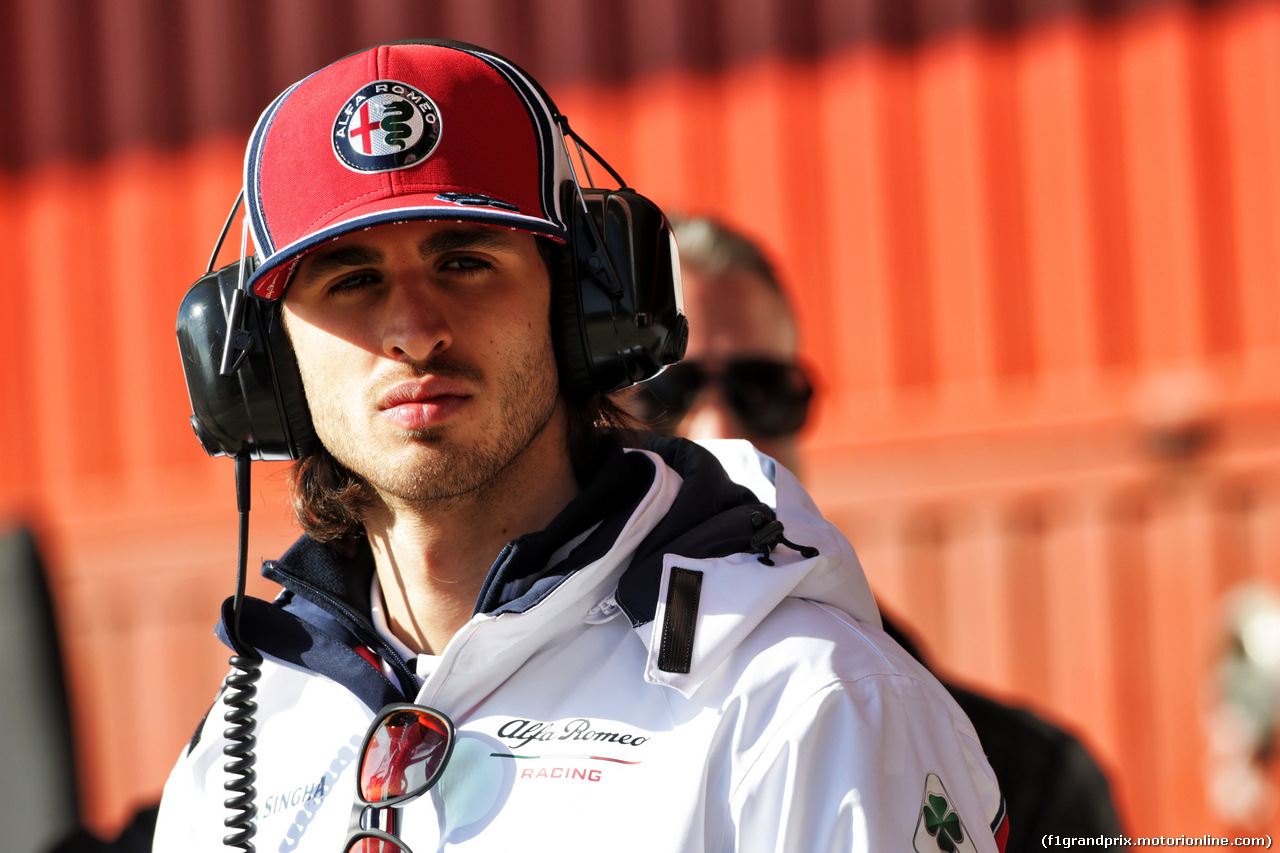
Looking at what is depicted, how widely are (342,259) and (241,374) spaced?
22 cm

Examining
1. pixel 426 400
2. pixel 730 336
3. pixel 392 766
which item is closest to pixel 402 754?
pixel 392 766

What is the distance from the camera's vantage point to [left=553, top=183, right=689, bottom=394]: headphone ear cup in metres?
1.66

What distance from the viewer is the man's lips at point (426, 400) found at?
1547 mm

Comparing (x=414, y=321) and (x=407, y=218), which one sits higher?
(x=407, y=218)

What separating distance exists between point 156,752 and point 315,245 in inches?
208

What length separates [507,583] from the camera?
1537 mm

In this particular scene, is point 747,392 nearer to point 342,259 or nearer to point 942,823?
point 342,259

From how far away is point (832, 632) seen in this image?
1416mm

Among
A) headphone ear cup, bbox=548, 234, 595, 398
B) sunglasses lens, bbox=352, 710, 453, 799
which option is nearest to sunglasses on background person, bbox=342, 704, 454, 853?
sunglasses lens, bbox=352, 710, 453, 799

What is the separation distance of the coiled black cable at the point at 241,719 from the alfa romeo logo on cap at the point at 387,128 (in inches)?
18.2

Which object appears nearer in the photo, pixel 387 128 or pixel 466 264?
pixel 387 128

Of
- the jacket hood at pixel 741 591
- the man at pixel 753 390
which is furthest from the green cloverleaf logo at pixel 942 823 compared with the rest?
the man at pixel 753 390

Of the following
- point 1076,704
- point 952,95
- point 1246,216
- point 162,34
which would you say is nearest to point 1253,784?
point 1076,704

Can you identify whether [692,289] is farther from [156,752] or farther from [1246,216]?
[156,752]
